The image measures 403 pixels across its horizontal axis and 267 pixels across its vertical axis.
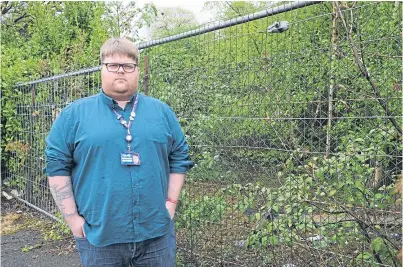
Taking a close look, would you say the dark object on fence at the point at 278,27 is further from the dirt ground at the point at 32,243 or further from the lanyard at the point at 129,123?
the dirt ground at the point at 32,243

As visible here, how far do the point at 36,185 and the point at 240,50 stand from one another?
Answer: 4374 mm

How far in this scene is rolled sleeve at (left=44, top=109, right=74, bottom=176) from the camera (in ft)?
7.73

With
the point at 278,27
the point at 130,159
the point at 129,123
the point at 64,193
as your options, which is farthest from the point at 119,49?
the point at 278,27

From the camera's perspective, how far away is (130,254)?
2.40 m

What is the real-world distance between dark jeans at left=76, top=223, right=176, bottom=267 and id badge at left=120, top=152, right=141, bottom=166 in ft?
1.41

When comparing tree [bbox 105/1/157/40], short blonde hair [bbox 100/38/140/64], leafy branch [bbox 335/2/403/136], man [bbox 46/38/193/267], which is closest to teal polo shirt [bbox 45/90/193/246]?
man [bbox 46/38/193/267]

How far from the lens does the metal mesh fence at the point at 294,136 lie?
2.53m

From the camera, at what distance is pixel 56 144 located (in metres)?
2.36

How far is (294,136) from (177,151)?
758 mm

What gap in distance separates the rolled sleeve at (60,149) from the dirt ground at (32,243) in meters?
2.49

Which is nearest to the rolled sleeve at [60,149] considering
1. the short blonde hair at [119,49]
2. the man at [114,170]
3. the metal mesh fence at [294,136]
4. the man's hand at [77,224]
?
the man at [114,170]

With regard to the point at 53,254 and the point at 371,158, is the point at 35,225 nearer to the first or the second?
the point at 53,254

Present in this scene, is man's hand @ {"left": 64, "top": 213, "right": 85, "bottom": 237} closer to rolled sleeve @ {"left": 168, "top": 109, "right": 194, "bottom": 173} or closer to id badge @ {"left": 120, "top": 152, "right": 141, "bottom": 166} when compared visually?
id badge @ {"left": 120, "top": 152, "right": 141, "bottom": 166}

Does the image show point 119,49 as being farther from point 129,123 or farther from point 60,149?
point 60,149
